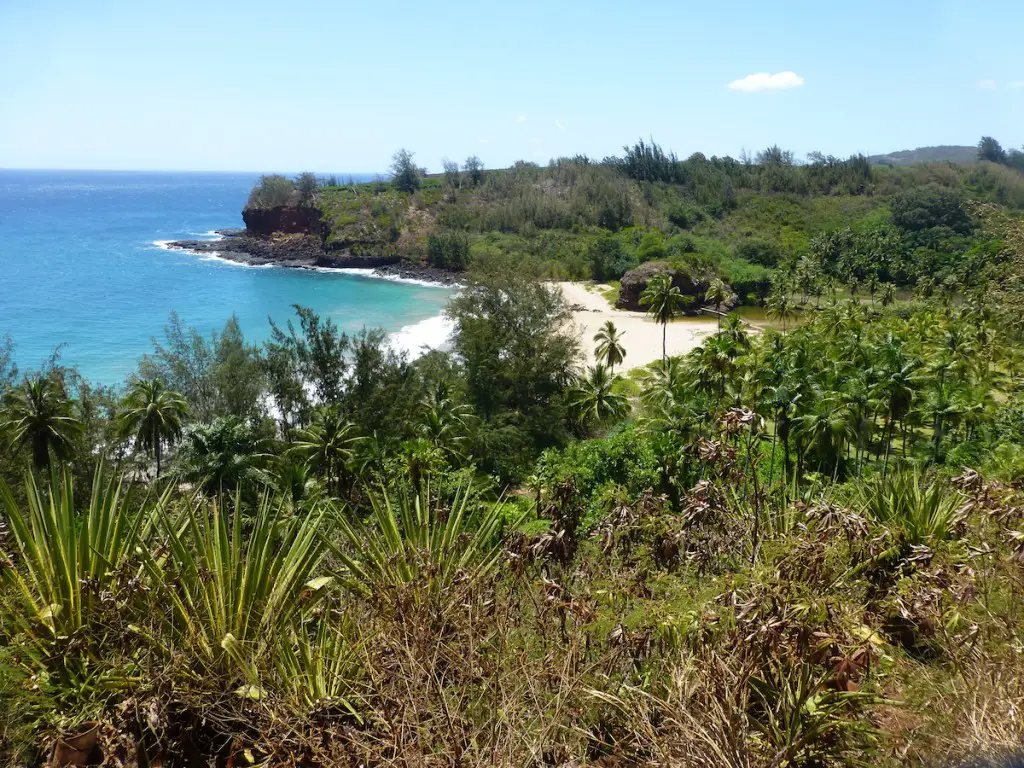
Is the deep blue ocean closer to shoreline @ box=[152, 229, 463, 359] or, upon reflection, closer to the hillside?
shoreline @ box=[152, 229, 463, 359]

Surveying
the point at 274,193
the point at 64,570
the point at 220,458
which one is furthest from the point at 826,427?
the point at 274,193

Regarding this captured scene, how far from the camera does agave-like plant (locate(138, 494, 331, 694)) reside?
13.6 feet

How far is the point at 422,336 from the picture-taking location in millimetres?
51031

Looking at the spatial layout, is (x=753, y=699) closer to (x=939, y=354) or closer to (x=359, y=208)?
(x=939, y=354)

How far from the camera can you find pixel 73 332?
52.6 meters

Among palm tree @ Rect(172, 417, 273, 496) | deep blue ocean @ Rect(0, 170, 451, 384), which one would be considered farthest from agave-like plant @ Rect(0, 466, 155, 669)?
deep blue ocean @ Rect(0, 170, 451, 384)

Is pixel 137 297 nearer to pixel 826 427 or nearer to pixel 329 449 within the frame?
pixel 329 449

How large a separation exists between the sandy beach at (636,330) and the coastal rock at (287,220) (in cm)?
4050

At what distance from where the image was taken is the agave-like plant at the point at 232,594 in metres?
4.13

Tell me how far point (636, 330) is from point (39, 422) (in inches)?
1670

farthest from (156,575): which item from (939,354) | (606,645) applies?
(939,354)

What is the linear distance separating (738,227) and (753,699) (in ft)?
310

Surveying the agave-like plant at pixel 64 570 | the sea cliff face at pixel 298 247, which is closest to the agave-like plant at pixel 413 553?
the agave-like plant at pixel 64 570

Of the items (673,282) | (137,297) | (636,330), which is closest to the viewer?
(636,330)
